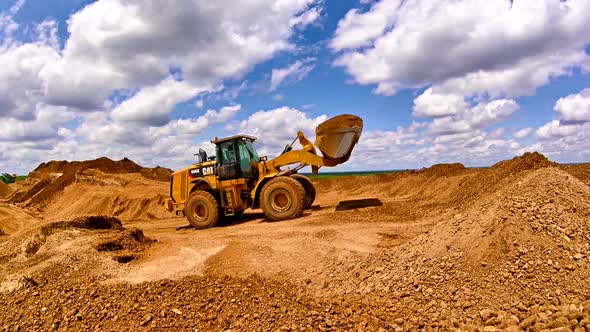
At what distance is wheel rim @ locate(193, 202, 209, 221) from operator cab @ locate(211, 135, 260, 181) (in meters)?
1.14

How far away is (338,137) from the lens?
12367mm

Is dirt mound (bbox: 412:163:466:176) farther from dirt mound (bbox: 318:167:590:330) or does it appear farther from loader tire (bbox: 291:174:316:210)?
dirt mound (bbox: 318:167:590:330)

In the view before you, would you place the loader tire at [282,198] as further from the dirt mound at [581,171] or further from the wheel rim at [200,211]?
the dirt mound at [581,171]

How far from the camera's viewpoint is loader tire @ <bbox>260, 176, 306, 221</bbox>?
38.4 ft

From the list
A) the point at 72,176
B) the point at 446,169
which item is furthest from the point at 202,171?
the point at 72,176

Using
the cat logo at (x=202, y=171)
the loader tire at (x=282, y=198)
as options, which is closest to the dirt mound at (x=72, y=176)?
the cat logo at (x=202, y=171)

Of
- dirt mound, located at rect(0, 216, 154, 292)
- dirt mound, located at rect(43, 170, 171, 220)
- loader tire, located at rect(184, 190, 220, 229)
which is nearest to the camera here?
dirt mound, located at rect(0, 216, 154, 292)

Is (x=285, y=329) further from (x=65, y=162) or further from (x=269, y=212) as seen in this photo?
(x=65, y=162)

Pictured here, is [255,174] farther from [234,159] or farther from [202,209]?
[202,209]

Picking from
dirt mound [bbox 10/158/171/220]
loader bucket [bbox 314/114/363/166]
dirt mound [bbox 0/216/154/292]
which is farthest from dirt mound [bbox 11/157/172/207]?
dirt mound [bbox 0/216/154/292]

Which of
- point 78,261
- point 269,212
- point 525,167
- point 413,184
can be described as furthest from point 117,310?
point 413,184

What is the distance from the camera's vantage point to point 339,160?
12.5 meters

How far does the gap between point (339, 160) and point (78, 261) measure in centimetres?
781

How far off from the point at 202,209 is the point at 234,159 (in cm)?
200
